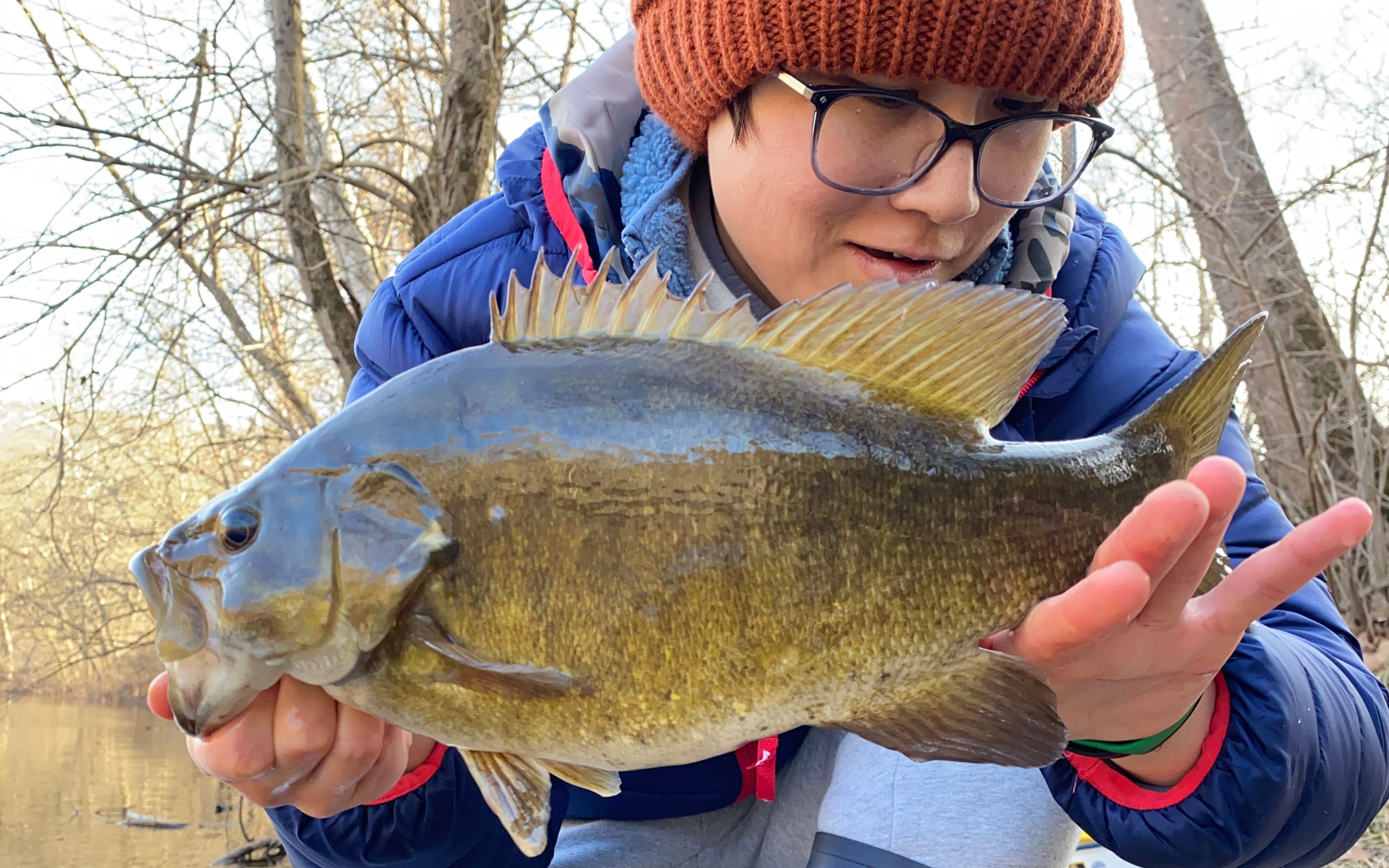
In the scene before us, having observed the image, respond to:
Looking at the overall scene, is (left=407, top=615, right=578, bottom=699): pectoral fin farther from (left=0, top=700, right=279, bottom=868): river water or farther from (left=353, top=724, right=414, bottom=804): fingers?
(left=0, top=700, right=279, bottom=868): river water

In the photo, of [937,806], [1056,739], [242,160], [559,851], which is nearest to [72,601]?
[242,160]

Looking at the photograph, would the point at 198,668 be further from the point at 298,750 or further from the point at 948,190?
the point at 948,190

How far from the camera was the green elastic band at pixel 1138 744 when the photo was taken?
4.91 feet

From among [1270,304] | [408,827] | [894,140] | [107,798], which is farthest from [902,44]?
[107,798]

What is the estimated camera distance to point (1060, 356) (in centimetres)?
210

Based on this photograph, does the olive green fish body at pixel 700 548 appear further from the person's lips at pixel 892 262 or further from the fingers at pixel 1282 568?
the person's lips at pixel 892 262

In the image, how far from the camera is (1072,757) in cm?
167

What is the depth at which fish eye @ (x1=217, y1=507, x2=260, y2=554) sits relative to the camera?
1187 millimetres

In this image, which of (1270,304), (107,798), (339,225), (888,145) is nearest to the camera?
(888,145)

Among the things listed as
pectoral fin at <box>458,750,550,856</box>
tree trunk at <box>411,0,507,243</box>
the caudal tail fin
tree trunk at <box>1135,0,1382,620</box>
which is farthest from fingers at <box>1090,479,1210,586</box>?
tree trunk at <box>411,0,507,243</box>

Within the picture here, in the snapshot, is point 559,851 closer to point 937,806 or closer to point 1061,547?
point 937,806

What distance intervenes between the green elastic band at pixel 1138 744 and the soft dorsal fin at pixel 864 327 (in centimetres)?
51

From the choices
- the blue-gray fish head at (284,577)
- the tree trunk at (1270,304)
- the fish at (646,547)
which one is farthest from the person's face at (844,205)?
the tree trunk at (1270,304)

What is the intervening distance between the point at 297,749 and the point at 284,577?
A: 240 millimetres
